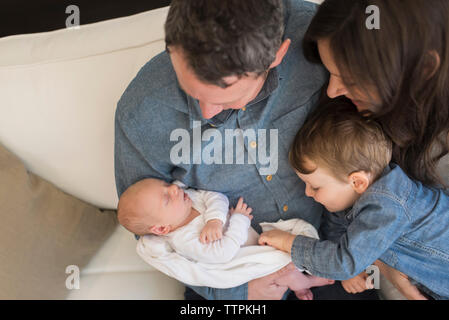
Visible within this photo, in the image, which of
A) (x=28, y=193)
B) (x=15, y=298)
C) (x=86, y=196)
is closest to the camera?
(x=15, y=298)

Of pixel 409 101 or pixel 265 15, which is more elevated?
pixel 265 15

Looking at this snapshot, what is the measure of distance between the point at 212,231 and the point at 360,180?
1.52 ft

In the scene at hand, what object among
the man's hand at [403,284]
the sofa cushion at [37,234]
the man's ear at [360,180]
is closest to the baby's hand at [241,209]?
the man's ear at [360,180]

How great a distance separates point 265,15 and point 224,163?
499 mm

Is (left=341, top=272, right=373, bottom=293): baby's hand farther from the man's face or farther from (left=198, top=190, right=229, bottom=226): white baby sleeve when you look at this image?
Answer: the man's face

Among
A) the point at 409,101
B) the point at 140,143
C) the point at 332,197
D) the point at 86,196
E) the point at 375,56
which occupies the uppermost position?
the point at 375,56

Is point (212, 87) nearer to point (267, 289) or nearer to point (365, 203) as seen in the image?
point (365, 203)

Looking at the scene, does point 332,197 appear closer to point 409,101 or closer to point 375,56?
point 409,101

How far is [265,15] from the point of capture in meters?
0.80

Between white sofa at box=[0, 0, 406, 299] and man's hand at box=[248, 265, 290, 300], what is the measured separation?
0.32 metres

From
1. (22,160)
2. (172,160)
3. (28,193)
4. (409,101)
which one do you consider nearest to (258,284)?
(172,160)

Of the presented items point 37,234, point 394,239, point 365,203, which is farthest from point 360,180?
point 37,234

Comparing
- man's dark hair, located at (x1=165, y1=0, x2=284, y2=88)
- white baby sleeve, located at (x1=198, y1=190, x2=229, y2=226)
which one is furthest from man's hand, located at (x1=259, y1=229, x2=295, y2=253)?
man's dark hair, located at (x1=165, y1=0, x2=284, y2=88)

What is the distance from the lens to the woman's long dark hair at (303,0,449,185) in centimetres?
80
